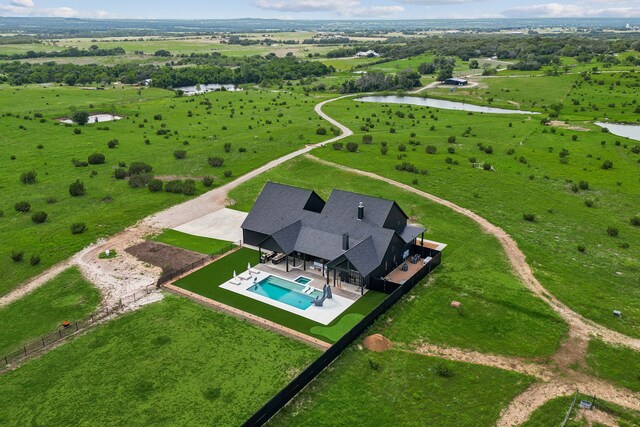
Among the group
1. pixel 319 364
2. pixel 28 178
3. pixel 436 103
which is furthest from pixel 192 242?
pixel 436 103

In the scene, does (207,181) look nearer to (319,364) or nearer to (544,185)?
(319,364)

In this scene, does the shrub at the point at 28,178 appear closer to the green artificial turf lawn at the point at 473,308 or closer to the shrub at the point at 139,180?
the shrub at the point at 139,180

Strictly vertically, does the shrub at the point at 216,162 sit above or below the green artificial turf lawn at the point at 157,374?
above

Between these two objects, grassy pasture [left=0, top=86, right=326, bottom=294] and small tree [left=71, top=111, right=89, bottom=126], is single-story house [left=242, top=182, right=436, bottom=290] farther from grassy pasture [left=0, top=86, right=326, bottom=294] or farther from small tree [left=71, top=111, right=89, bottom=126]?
small tree [left=71, top=111, right=89, bottom=126]

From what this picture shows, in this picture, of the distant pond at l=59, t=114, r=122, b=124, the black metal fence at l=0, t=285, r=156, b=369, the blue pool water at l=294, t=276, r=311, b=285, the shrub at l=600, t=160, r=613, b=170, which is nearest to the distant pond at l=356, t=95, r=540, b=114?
the shrub at l=600, t=160, r=613, b=170

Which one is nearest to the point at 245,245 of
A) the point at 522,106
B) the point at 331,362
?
the point at 331,362

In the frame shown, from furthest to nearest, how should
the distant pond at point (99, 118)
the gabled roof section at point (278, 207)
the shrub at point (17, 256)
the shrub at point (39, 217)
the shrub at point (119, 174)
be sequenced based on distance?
the distant pond at point (99, 118), the shrub at point (119, 174), the shrub at point (39, 217), the gabled roof section at point (278, 207), the shrub at point (17, 256)

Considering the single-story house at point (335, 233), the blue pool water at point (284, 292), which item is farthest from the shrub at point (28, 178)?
Answer: the blue pool water at point (284, 292)
